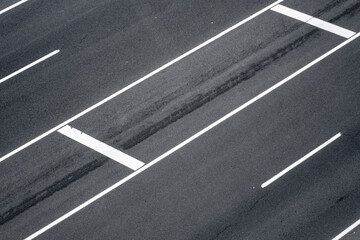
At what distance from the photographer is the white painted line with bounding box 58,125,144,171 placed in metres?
13.8

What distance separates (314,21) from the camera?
15734 millimetres

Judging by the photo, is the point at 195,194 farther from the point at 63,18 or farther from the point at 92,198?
the point at 63,18

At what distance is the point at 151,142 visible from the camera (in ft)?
46.1

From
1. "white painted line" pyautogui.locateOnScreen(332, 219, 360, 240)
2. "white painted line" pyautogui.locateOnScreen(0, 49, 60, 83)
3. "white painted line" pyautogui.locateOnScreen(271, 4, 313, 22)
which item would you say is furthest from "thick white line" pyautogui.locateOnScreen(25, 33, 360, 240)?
"white painted line" pyautogui.locateOnScreen(0, 49, 60, 83)

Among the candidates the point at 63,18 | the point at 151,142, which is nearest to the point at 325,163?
the point at 151,142

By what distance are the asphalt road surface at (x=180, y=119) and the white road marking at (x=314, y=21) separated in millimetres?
43

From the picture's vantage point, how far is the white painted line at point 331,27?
15.5m

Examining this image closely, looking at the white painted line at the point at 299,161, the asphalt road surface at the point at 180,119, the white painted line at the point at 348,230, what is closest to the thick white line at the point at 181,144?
the asphalt road surface at the point at 180,119

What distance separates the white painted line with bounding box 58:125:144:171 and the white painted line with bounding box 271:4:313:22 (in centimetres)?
651

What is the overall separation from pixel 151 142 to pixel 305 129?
13.8 ft

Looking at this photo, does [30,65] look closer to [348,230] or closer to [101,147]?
[101,147]

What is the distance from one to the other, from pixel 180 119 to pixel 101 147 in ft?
7.52

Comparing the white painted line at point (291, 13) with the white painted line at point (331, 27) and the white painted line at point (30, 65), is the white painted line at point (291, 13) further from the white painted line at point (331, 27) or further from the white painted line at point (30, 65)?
the white painted line at point (30, 65)

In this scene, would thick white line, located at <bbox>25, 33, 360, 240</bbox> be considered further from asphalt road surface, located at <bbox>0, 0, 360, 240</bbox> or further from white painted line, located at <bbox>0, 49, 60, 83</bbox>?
white painted line, located at <bbox>0, 49, 60, 83</bbox>
